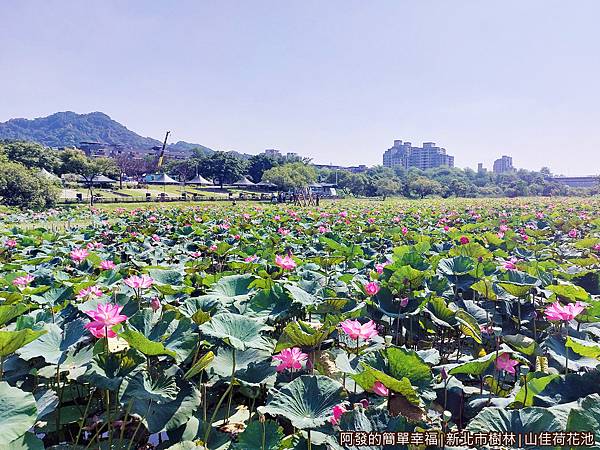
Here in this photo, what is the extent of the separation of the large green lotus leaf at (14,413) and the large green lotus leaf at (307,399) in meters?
0.81

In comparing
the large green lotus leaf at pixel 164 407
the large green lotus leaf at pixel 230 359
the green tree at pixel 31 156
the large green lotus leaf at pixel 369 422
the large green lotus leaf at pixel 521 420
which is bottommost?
the large green lotus leaf at pixel 164 407

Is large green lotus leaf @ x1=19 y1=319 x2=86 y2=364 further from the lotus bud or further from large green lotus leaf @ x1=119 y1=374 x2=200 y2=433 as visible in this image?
the lotus bud

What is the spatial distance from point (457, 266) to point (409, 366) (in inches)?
82.3

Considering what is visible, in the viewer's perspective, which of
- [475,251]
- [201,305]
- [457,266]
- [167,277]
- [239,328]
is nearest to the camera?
[239,328]

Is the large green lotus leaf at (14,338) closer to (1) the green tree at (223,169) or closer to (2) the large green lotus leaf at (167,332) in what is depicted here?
(2) the large green lotus leaf at (167,332)

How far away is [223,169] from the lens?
73.6 metres

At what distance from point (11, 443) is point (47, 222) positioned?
1719cm

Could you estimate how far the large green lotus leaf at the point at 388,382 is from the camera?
1604 millimetres

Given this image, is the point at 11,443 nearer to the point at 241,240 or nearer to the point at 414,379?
the point at 414,379

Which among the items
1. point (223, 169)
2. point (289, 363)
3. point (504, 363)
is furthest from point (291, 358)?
point (223, 169)

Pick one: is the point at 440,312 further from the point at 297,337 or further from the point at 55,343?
the point at 55,343

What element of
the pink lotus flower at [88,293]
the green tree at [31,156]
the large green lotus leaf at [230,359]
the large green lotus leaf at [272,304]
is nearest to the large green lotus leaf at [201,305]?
the large green lotus leaf at [272,304]

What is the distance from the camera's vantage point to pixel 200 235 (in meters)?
8.38

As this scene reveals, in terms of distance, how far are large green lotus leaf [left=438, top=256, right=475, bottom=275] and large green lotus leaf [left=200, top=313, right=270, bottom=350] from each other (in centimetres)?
211
